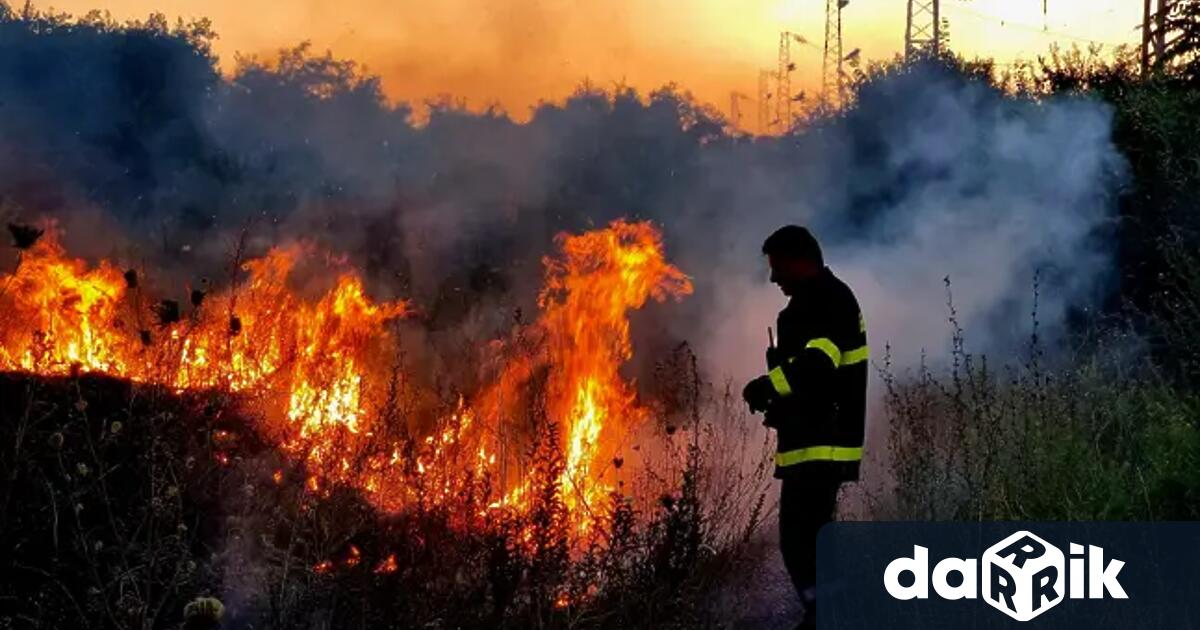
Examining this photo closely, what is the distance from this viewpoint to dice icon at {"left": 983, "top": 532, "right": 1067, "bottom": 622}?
518cm

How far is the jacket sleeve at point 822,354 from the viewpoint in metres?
4.85

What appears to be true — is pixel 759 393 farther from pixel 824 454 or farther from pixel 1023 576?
pixel 1023 576

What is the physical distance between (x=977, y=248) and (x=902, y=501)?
423 cm

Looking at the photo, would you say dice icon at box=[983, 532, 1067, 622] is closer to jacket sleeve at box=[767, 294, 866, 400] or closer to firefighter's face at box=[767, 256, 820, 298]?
jacket sleeve at box=[767, 294, 866, 400]

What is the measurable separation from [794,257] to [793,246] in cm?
5

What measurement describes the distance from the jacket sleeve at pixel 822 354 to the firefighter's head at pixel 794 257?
15 cm

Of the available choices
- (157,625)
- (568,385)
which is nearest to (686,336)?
(568,385)

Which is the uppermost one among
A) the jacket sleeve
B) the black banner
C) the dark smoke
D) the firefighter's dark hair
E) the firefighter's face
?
the dark smoke

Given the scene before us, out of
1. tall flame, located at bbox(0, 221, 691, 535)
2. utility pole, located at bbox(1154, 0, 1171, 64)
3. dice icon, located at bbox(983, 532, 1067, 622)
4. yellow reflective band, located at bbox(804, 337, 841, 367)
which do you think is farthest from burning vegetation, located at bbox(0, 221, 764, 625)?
utility pole, located at bbox(1154, 0, 1171, 64)

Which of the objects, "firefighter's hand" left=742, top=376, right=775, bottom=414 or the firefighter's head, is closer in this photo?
"firefighter's hand" left=742, top=376, right=775, bottom=414

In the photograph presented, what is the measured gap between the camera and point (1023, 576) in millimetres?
5285

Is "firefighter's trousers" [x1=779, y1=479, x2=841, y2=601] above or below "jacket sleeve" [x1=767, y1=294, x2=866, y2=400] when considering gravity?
below

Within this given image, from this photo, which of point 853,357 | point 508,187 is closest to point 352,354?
point 508,187

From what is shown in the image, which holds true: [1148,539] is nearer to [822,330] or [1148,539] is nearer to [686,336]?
[822,330]
